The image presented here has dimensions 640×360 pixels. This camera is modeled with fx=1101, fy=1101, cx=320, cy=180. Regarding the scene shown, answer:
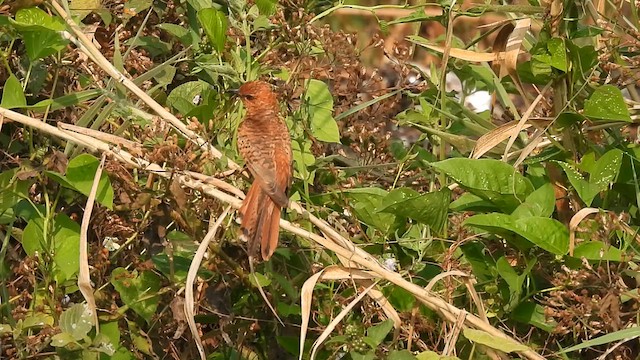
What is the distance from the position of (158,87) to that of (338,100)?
61 centimetres

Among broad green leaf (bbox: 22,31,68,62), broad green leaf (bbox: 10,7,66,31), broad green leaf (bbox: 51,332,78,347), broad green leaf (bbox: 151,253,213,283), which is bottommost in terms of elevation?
broad green leaf (bbox: 51,332,78,347)

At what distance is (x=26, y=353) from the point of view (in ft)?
9.41

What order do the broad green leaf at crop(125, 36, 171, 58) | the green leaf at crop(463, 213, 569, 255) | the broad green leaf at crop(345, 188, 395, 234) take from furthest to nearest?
the broad green leaf at crop(125, 36, 171, 58) → the broad green leaf at crop(345, 188, 395, 234) → the green leaf at crop(463, 213, 569, 255)

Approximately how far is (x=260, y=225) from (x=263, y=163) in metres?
0.22

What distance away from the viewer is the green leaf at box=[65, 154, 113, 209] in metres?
2.76

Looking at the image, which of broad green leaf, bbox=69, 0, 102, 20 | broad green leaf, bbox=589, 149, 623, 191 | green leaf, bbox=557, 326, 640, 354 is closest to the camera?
green leaf, bbox=557, 326, 640, 354

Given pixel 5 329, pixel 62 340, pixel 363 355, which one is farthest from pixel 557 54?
pixel 5 329

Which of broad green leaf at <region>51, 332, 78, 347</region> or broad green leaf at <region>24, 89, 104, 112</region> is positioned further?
broad green leaf at <region>24, 89, 104, 112</region>

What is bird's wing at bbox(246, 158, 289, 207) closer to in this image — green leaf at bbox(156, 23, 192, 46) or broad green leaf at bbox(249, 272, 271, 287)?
broad green leaf at bbox(249, 272, 271, 287)

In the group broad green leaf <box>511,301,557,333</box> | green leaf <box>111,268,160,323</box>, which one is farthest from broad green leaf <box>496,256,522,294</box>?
green leaf <box>111,268,160,323</box>

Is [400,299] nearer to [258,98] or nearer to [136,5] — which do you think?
[258,98]

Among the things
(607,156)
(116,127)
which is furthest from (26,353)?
(607,156)

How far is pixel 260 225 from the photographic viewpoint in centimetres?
271

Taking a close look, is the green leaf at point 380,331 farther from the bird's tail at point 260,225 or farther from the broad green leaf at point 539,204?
the broad green leaf at point 539,204
